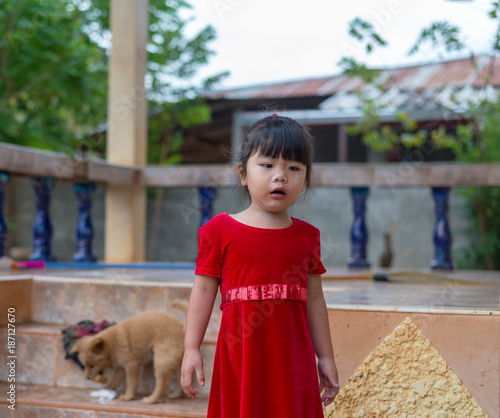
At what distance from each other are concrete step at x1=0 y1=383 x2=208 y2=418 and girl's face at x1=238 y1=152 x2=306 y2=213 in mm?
1060

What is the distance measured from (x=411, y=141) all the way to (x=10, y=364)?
5.63 metres

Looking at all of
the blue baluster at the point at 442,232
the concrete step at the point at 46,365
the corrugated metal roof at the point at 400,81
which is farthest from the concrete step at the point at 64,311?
the corrugated metal roof at the point at 400,81

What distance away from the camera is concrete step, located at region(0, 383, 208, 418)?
2.32m

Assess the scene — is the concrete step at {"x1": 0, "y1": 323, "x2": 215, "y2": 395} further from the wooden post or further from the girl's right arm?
the wooden post

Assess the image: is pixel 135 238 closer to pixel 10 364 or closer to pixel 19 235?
pixel 10 364

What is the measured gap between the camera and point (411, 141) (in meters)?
7.18

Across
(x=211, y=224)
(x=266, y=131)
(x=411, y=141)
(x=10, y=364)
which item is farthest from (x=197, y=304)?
(x=411, y=141)

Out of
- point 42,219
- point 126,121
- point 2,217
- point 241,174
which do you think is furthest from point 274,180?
point 126,121

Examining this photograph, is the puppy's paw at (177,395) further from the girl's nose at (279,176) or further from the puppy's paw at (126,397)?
the girl's nose at (279,176)

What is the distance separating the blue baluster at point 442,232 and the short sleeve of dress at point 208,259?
311cm

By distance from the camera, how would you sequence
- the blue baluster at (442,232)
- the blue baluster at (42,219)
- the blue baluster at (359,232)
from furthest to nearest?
the blue baluster at (359,232), the blue baluster at (42,219), the blue baluster at (442,232)

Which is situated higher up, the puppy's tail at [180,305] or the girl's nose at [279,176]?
the girl's nose at [279,176]

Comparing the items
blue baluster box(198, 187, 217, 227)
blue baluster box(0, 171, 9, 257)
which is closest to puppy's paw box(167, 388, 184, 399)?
blue baluster box(0, 171, 9, 257)

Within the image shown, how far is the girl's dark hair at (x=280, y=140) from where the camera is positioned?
64.1 inches
